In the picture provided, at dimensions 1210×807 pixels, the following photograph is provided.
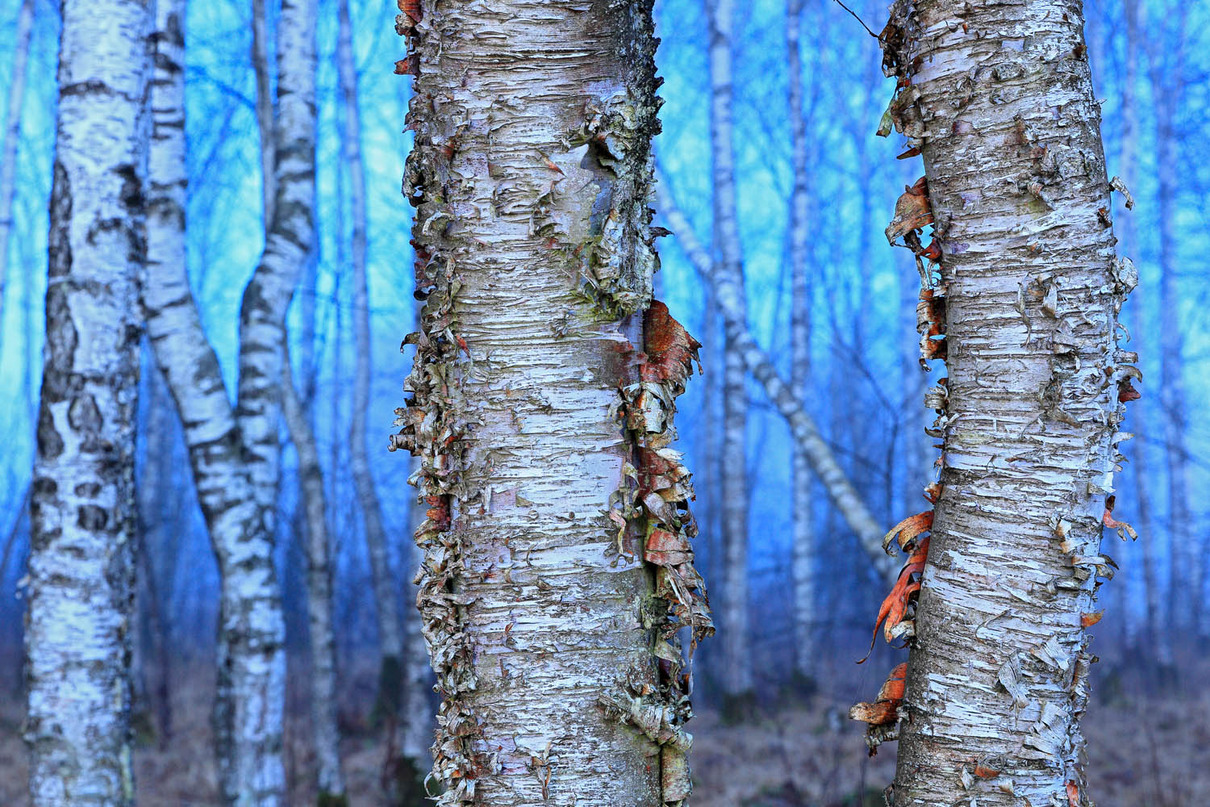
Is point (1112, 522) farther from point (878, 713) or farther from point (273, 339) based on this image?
point (273, 339)

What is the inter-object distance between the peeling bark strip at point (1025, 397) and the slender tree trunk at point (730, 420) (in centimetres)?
553

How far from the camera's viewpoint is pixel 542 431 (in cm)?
126

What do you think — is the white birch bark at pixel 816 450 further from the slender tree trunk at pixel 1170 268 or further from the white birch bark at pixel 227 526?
the slender tree trunk at pixel 1170 268

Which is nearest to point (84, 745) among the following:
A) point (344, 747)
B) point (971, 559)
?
point (971, 559)

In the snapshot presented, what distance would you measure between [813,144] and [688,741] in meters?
12.0

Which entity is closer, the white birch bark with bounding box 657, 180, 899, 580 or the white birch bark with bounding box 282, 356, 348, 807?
the white birch bark with bounding box 657, 180, 899, 580

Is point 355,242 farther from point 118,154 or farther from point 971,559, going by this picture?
point 971,559

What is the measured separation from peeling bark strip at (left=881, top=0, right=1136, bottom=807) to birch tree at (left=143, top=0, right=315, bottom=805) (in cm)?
286

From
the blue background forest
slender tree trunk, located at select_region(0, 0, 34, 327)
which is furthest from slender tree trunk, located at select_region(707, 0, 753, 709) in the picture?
slender tree trunk, located at select_region(0, 0, 34, 327)

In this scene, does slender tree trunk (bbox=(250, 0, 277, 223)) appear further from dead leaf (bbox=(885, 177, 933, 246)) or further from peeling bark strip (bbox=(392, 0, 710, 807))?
dead leaf (bbox=(885, 177, 933, 246))

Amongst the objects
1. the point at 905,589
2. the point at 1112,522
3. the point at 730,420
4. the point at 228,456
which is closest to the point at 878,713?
the point at 905,589

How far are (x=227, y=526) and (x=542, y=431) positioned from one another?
2515 mm

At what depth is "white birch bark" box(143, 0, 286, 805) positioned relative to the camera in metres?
3.25

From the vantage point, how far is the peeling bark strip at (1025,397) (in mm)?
1153
